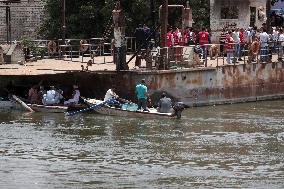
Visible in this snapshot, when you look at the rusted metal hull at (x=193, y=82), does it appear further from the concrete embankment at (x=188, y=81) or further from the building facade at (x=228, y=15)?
the building facade at (x=228, y=15)

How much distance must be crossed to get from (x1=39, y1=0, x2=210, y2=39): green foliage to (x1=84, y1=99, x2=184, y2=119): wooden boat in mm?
17429

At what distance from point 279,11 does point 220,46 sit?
1322cm

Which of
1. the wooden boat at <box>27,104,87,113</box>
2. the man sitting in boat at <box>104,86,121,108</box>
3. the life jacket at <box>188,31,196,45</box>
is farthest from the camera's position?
the life jacket at <box>188,31,196,45</box>

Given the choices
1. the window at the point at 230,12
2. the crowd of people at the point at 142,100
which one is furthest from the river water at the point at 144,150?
the window at the point at 230,12

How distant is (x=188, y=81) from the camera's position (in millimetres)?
44188

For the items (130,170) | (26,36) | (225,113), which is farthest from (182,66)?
(26,36)

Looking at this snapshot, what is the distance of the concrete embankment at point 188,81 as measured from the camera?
42875 millimetres

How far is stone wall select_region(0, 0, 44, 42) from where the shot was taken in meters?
69.4

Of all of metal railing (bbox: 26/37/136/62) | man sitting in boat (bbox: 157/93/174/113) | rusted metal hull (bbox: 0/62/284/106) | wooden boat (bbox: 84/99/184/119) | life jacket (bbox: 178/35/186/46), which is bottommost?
wooden boat (bbox: 84/99/184/119)

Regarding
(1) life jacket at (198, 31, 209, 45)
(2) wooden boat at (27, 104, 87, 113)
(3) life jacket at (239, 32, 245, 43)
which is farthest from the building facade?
(2) wooden boat at (27, 104, 87, 113)

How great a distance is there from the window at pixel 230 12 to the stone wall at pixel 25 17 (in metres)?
19.9

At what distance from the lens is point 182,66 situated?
148 ft

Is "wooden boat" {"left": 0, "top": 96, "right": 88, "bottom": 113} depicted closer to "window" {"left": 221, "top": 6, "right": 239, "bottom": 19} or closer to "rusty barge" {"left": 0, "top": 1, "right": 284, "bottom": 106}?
"rusty barge" {"left": 0, "top": 1, "right": 284, "bottom": 106}

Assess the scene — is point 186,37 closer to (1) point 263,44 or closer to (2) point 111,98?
(1) point 263,44
